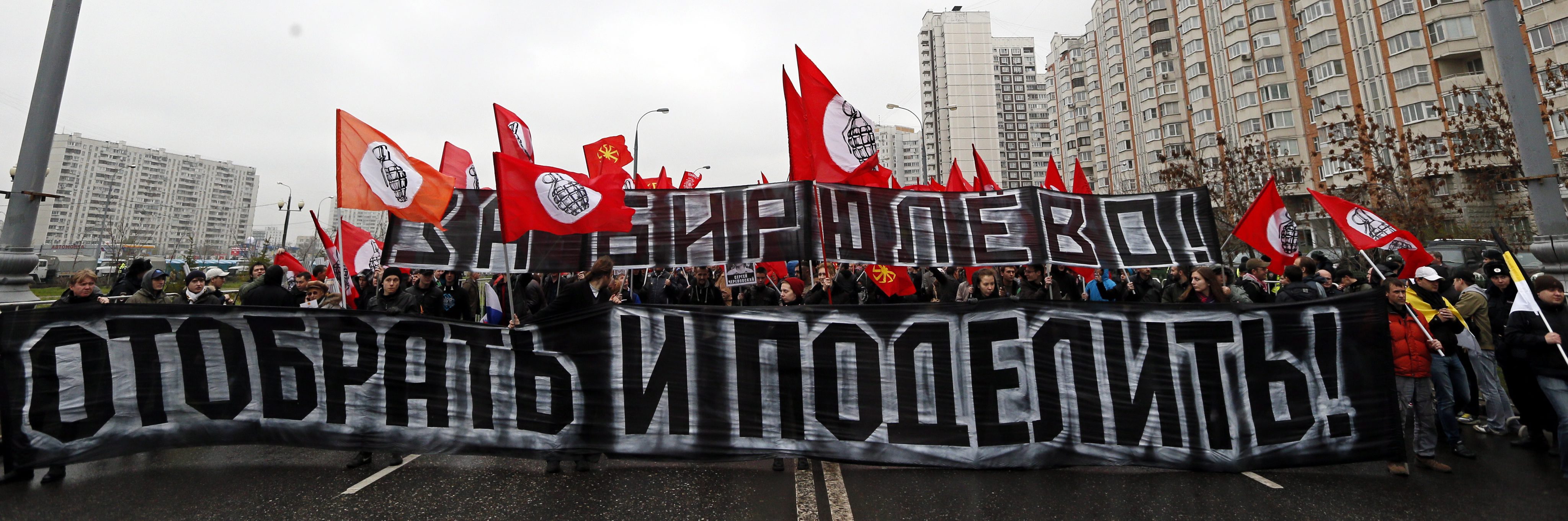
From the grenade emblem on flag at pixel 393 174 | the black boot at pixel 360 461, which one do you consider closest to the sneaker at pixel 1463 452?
the black boot at pixel 360 461

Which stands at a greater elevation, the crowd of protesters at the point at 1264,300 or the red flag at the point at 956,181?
the red flag at the point at 956,181

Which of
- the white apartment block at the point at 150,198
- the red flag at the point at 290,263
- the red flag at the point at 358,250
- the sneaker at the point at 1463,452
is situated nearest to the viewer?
the sneaker at the point at 1463,452

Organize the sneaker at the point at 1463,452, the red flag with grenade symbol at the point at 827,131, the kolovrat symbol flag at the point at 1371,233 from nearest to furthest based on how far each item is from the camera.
A: the sneaker at the point at 1463,452
the kolovrat symbol flag at the point at 1371,233
the red flag with grenade symbol at the point at 827,131

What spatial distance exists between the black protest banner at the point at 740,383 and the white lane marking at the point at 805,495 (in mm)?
185

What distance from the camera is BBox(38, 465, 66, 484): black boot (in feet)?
16.2

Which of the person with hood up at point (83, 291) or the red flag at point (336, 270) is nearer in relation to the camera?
the person with hood up at point (83, 291)

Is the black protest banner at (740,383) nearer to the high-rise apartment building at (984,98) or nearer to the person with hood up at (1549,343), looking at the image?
the person with hood up at (1549,343)

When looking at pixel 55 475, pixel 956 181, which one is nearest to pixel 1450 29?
pixel 956 181

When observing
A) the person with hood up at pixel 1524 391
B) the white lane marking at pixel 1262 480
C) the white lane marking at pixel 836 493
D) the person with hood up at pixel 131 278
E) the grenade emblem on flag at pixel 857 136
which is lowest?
the white lane marking at pixel 1262 480

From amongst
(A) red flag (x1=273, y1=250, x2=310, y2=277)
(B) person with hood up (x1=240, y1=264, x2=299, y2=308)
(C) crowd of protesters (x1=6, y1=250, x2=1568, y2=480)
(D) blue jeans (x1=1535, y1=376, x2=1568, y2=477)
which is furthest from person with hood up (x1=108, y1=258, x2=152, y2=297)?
(D) blue jeans (x1=1535, y1=376, x2=1568, y2=477)

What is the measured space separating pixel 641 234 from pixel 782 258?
1618 mm

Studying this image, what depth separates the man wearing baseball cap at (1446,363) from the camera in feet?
17.4

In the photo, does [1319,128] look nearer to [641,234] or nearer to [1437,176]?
[1437,176]

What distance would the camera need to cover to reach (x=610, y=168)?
12305 millimetres
